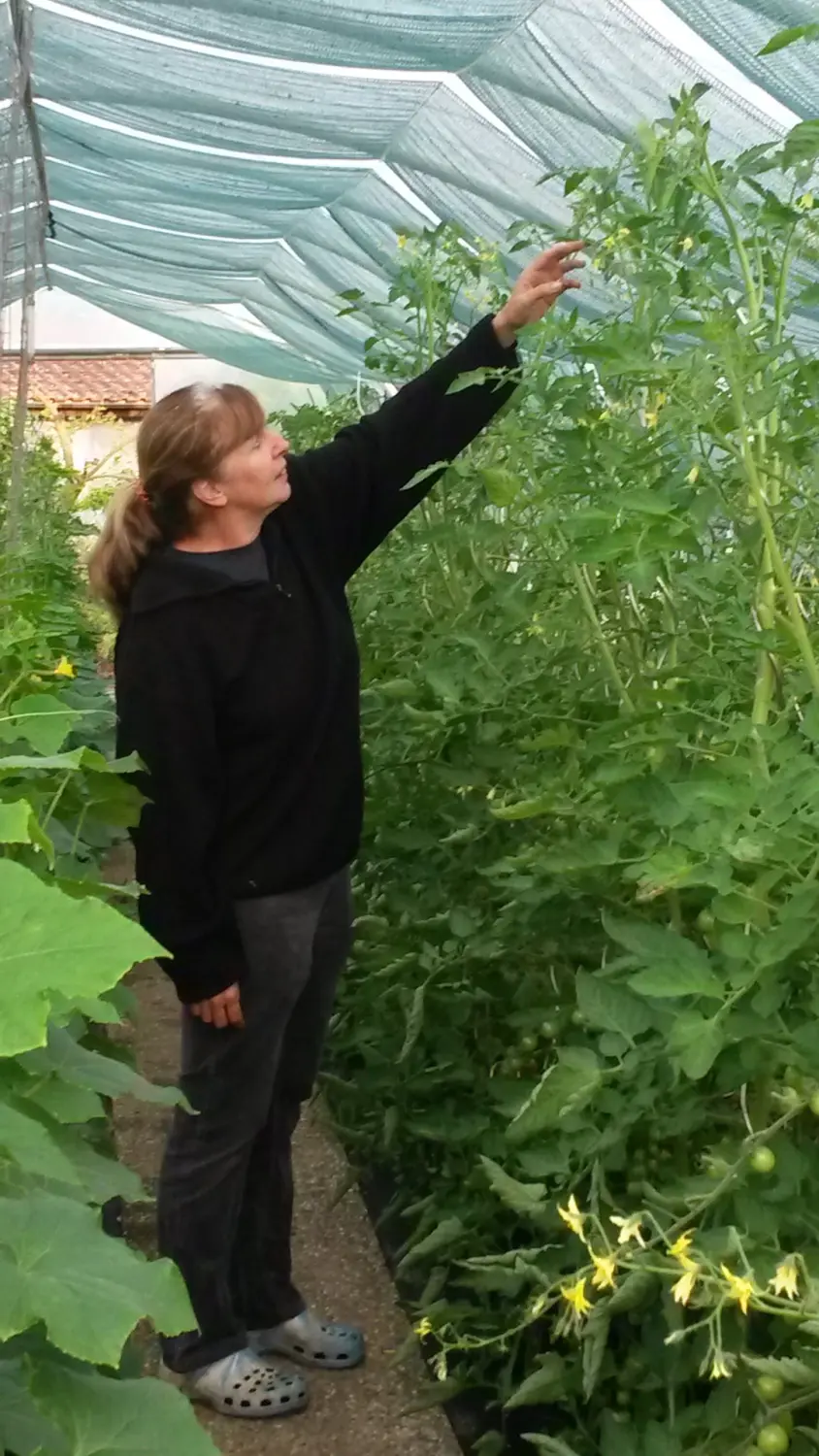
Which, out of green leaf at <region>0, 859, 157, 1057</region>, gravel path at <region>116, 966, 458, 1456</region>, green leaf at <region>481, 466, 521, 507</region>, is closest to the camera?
green leaf at <region>0, 859, 157, 1057</region>

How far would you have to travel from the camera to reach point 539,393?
5.19 ft

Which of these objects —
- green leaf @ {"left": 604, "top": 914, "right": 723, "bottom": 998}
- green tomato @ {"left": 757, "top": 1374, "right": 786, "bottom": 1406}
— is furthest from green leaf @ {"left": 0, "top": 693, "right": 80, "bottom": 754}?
green tomato @ {"left": 757, "top": 1374, "right": 786, "bottom": 1406}

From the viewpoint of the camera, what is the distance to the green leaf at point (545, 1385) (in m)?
1.54

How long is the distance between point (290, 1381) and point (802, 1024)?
1.23 metres

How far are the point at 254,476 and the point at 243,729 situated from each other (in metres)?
0.33

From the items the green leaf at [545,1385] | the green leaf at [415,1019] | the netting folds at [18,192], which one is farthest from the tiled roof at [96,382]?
the green leaf at [545,1385]

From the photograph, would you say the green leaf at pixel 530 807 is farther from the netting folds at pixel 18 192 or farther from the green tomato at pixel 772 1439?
the netting folds at pixel 18 192

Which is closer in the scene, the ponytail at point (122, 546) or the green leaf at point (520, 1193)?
the green leaf at point (520, 1193)

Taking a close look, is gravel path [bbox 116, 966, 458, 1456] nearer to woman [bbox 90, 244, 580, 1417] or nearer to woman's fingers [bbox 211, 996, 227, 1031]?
woman [bbox 90, 244, 580, 1417]

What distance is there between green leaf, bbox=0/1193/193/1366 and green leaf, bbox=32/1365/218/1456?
4 centimetres

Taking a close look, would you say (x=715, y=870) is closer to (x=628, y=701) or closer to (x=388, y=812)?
(x=628, y=701)

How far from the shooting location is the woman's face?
1.82 meters

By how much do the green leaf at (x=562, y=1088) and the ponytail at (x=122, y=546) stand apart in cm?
95

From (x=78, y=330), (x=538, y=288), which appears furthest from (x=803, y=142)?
(x=78, y=330)
